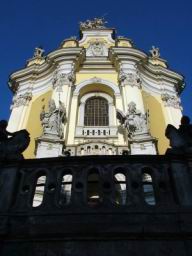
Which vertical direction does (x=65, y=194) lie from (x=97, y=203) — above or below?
above

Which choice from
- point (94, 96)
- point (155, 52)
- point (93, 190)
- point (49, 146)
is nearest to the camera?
point (93, 190)

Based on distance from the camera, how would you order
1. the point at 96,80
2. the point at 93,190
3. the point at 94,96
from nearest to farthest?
the point at 93,190, the point at 94,96, the point at 96,80

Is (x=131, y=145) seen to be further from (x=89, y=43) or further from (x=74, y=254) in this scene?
(x=89, y=43)

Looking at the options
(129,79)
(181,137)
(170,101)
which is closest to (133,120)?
(129,79)

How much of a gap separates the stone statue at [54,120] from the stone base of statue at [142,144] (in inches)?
136

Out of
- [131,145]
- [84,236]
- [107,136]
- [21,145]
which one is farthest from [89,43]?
[84,236]

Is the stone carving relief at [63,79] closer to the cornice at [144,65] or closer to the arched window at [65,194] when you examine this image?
the cornice at [144,65]

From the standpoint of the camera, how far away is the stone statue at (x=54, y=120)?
16188 mm

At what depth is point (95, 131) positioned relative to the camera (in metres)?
18.0

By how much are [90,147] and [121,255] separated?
441 inches

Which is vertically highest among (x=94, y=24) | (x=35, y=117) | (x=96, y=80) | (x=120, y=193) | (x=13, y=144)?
(x=94, y=24)

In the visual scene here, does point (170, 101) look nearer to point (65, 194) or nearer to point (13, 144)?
point (65, 194)

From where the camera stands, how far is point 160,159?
19.9ft

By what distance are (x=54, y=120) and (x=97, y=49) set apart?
35.2 ft
